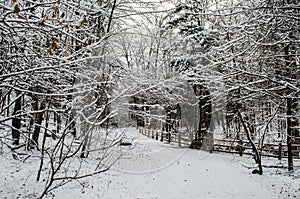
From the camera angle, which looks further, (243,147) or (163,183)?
(243,147)

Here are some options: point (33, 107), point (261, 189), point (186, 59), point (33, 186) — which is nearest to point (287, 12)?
point (261, 189)

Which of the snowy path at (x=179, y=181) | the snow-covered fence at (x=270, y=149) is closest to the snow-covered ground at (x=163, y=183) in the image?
the snowy path at (x=179, y=181)

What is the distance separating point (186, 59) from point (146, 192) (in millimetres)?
7550

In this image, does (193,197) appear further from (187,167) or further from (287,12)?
(287,12)

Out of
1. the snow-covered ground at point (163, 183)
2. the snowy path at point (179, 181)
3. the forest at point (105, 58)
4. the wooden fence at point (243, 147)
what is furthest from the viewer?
the wooden fence at point (243, 147)

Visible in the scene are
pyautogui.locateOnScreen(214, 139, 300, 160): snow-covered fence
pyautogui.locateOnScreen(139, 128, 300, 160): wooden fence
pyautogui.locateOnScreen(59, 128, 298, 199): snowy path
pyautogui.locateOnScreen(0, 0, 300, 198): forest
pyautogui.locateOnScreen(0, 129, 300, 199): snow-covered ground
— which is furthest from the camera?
pyautogui.locateOnScreen(139, 128, 300, 160): wooden fence

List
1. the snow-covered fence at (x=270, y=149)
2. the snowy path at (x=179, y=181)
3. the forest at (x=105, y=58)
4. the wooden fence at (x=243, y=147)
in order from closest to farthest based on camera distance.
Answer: the forest at (x=105, y=58) < the snowy path at (x=179, y=181) < the snow-covered fence at (x=270, y=149) < the wooden fence at (x=243, y=147)

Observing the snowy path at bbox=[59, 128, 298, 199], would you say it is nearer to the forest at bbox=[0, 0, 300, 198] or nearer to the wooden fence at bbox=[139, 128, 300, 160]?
the wooden fence at bbox=[139, 128, 300, 160]

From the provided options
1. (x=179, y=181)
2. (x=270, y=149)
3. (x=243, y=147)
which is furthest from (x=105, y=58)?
(x=243, y=147)

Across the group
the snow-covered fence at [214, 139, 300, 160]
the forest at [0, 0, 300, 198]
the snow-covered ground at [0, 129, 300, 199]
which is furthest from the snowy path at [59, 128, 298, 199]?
the forest at [0, 0, 300, 198]

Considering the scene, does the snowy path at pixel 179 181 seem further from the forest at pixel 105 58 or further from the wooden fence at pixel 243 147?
the forest at pixel 105 58

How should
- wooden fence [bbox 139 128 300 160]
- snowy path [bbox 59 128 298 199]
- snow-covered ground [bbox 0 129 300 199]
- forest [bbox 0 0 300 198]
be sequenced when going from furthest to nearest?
wooden fence [bbox 139 128 300 160] → snowy path [bbox 59 128 298 199] → snow-covered ground [bbox 0 129 300 199] → forest [bbox 0 0 300 198]

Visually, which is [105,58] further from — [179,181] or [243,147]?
[243,147]

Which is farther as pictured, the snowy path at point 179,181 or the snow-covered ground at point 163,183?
the snowy path at point 179,181
